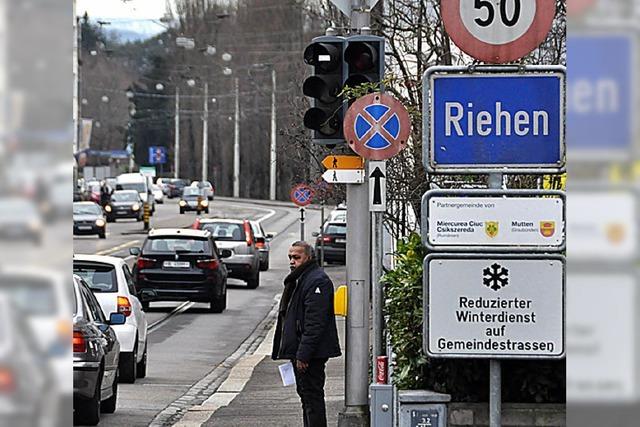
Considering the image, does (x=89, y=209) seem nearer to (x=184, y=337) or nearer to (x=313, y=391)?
(x=184, y=337)

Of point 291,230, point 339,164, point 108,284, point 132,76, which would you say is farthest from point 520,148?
point 132,76

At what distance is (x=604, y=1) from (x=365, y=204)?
10.5 metres

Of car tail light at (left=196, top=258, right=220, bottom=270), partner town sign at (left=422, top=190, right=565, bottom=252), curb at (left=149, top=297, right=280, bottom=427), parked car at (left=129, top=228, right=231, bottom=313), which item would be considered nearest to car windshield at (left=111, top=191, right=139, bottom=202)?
parked car at (left=129, top=228, right=231, bottom=313)

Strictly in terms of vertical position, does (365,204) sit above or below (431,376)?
above

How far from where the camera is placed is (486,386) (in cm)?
741

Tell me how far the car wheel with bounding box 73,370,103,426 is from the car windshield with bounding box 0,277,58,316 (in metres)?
9.75

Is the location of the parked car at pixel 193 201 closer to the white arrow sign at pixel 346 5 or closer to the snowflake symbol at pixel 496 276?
the white arrow sign at pixel 346 5

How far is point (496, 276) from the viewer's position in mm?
6199

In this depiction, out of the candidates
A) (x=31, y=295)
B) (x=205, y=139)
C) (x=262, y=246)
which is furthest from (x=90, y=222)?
(x=31, y=295)

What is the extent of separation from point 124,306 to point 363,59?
21.7ft

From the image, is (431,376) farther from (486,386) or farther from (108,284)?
(108,284)

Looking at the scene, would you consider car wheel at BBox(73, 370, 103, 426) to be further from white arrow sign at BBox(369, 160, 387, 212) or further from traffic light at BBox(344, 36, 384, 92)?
traffic light at BBox(344, 36, 384, 92)

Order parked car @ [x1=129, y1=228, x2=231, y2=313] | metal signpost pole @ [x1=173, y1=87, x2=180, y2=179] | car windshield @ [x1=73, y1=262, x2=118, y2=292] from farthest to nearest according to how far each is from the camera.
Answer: metal signpost pole @ [x1=173, y1=87, x2=180, y2=179] → parked car @ [x1=129, y1=228, x2=231, y2=313] → car windshield @ [x1=73, y1=262, x2=118, y2=292]

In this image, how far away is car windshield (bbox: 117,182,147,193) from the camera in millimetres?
80919
